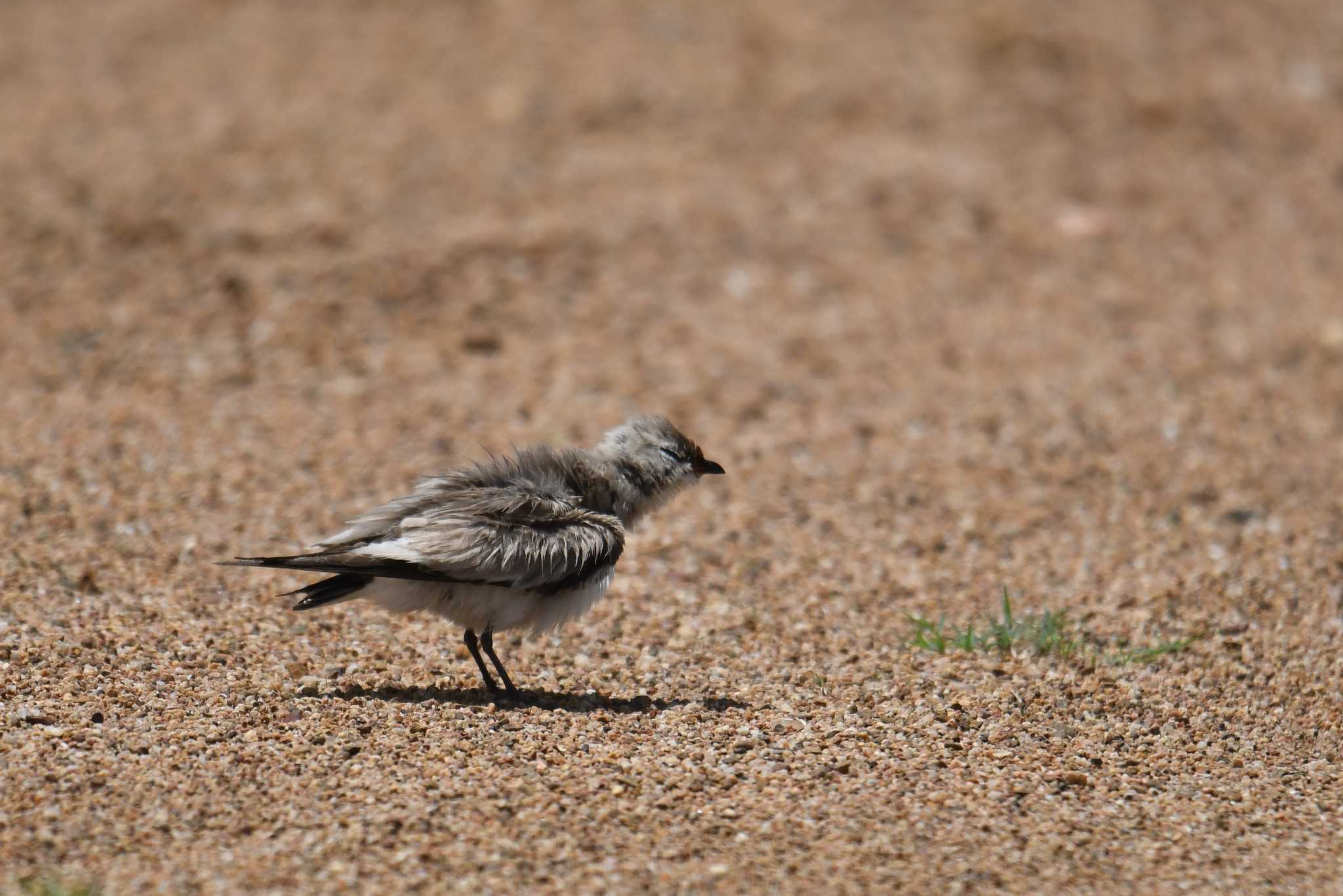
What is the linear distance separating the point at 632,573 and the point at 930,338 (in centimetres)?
368

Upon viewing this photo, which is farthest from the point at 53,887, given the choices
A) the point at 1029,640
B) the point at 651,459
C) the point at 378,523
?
the point at 1029,640

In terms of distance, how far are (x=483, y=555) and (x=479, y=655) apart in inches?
18.2

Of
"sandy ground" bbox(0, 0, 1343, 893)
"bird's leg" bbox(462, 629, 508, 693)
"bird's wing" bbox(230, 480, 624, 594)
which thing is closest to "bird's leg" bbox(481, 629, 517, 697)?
"bird's leg" bbox(462, 629, 508, 693)

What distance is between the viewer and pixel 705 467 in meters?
6.39

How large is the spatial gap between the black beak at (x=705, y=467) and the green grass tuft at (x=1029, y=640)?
3.53ft

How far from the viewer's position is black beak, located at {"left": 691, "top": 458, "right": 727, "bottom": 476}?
20.8 feet

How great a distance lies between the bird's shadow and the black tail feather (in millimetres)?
334

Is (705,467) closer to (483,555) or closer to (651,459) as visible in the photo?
(651,459)

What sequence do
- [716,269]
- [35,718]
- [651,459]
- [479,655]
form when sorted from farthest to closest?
[716,269], [651,459], [479,655], [35,718]

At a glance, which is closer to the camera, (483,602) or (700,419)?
(483,602)

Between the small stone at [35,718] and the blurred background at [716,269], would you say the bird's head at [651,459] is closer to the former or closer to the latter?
the blurred background at [716,269]

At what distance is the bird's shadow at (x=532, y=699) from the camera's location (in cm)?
519

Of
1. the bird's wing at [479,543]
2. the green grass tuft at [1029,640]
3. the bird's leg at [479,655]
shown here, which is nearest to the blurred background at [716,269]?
the green grass tuft at [1029,640]

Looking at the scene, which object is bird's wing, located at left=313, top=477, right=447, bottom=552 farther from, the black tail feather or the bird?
the black tail feather
